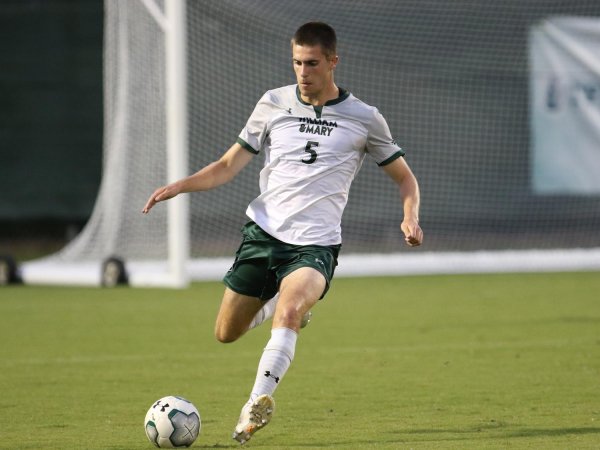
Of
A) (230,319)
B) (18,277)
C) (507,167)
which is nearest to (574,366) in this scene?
(230,319)

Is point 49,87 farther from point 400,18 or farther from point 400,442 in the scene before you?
point 400,442

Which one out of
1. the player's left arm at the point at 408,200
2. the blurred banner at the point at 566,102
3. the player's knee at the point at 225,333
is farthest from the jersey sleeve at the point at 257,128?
the blurred banner at the point at 566,102

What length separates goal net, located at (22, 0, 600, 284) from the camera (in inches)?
606

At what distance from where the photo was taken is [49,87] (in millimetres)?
21859

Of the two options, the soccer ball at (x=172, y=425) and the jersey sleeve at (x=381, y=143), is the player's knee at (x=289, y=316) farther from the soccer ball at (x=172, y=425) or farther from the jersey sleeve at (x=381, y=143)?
the jersey sleeve at (x=381, y=143)

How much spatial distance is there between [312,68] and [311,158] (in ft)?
1.57

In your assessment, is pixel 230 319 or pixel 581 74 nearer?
pixel 230 319

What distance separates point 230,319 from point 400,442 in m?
1.29

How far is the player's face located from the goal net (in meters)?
8.02

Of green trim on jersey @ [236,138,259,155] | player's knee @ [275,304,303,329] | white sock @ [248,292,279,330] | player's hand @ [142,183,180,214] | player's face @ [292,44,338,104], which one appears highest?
player's face @ [292,44,338,104]

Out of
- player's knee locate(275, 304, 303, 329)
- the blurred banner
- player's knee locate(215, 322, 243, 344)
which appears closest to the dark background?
the blurred banner

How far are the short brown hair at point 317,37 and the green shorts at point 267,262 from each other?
982mm

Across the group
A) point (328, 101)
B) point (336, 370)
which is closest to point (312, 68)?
point (328, 101)

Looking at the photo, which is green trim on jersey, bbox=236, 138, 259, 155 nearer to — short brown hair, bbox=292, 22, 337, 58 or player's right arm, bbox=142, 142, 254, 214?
player's right arm, bbox=142, 142, 254, 214
